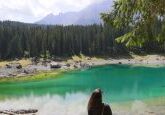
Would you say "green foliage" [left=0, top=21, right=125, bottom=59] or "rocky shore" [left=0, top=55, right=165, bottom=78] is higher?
"green foliage" [left=0, top=21, right=125, bottom=59]

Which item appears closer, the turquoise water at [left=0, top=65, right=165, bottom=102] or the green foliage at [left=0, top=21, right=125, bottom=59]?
the turquoise water at [left=0, top=65, right=165, bottom=102]

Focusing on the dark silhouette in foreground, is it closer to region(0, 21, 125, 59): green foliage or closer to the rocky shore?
the rocky shore

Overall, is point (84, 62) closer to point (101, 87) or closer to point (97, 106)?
point (101, 87)

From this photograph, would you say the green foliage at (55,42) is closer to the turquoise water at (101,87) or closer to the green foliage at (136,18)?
the turquoise water at (101,87)

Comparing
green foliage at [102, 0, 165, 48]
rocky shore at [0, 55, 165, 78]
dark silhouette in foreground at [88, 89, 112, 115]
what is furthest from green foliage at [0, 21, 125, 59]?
dark silhouette in foreground at [88, 89, 112, 115]

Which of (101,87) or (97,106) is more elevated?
(97,106)

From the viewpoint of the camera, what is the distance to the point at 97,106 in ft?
47.0

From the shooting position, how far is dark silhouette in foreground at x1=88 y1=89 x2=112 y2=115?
46.7ft

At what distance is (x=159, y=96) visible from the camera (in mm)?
55875

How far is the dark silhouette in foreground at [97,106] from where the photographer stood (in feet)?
46.7

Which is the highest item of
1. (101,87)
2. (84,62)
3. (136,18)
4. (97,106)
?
(136,18)

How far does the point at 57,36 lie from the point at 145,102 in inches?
5020

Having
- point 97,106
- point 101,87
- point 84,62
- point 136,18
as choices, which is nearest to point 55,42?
point 84,62

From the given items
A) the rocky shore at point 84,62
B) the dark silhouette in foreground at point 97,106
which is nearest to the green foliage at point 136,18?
the dark silhouette in foreground at point 97,106
